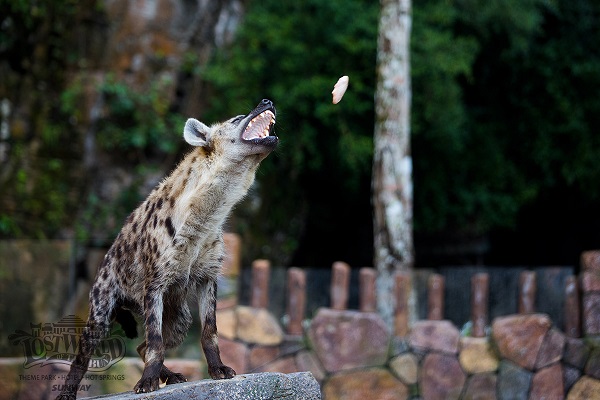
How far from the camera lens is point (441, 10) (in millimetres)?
10453

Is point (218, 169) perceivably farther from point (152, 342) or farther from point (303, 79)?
point (303, 79)

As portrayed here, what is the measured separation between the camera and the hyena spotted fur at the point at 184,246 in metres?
4.17

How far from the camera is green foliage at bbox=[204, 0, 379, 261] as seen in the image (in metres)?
10.4

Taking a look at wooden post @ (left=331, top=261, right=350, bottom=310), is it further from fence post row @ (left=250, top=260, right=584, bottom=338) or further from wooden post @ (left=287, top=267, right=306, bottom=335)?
wooden post @ (left=287, top=267, right=306, bottom=335)

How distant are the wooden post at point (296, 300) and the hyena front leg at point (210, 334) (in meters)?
3.34

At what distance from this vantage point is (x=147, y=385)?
3908mm

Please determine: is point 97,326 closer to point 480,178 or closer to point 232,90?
point 232,90

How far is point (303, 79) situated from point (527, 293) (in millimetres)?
4607

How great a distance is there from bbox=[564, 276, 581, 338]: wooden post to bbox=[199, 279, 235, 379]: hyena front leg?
338 cm

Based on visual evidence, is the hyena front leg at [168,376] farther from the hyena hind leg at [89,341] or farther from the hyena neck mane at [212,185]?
the hyena neck mane at [212,185]

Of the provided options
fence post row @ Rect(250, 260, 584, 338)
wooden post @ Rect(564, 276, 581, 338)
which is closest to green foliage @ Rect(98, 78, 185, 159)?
fence post row @ Rect(250, 260, 584, 338)

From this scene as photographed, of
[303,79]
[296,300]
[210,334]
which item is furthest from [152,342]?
[303,79]

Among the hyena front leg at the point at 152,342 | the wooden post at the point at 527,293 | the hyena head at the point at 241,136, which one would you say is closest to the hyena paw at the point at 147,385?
the hyena front leg at the point at 152,342

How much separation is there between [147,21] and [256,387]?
7.75m
